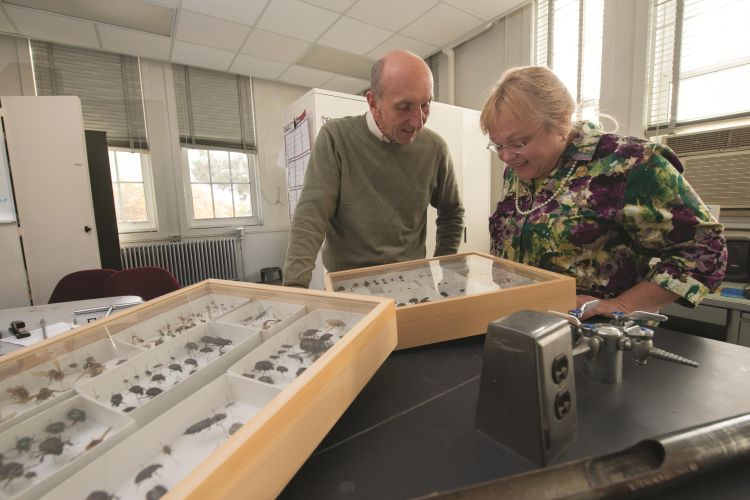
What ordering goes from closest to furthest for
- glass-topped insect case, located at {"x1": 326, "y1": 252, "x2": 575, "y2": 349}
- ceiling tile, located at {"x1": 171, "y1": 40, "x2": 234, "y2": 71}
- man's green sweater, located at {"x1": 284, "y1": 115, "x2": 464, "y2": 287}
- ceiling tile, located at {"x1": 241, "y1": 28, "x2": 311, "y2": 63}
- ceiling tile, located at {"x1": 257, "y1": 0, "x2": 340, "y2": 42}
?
1. glass-topped insect case, located at {"x1": 326, "y1": 252, "x2": 575, "y2": 349}
2. man's green sweater, located at {"x1": 284, "y1": 115, "x2": 464, "y2": 287}
3. ceiling tile, located at {"x1": 257, "y1": 0, "x2": 340, "y2": 42}
4. ceiling tile, located at {"x1": 241, "y1": 28, "x2": 311, "y2": 63}
5. ceiling tile, located at {"x1": 171, "y1": 40, "x2": 234, "y2": 71}

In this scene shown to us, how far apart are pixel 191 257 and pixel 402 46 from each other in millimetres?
3735

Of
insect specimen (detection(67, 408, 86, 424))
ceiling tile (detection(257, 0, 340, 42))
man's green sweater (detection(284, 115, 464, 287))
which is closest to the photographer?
insect specimen (detection(67, 408, 86, 424))

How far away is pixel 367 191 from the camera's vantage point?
1.39 metres

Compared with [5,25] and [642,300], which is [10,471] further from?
[5,25]

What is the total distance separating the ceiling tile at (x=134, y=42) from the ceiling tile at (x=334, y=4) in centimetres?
176

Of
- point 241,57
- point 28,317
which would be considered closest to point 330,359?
point 28,317

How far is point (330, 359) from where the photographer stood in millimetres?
470

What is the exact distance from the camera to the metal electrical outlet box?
0.45 m

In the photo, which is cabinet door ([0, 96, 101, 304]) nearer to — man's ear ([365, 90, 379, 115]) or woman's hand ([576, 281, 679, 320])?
man's ear ([365, 90, 379, 115])

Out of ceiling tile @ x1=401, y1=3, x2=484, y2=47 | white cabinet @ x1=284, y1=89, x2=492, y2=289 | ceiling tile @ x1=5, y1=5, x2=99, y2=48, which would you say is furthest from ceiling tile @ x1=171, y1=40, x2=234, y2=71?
ceiling tile @ x1=401, y1=3, x2=484, y2=47

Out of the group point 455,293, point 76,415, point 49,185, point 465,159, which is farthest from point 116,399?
point 49,185

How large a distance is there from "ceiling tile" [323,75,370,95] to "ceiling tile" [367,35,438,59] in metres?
0.78

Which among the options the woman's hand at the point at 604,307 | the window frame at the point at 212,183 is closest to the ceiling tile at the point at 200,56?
the window frame at the point at 212,183

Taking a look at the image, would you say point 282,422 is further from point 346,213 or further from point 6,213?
point 6,213
